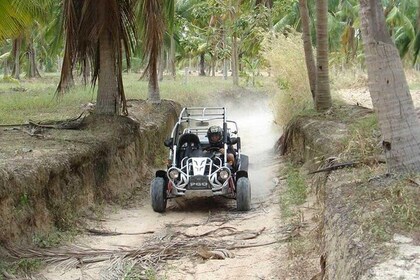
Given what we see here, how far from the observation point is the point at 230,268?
6.93 metres

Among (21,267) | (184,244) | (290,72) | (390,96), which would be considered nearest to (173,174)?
(184,244)

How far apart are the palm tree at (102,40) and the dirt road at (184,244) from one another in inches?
117

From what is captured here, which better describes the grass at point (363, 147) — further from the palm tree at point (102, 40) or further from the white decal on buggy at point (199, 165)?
the palm tree at point (102, 40)

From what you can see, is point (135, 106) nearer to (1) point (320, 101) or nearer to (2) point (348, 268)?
(1) point (320, 101)

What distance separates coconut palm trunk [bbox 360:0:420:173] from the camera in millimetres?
6059

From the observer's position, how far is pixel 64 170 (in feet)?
28.4

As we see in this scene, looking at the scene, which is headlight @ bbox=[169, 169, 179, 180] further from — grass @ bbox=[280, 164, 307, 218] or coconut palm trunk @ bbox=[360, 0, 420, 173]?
coconut palm trunk @ bbox=[360, 0, 420, 173]

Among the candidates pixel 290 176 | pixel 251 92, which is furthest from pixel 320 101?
pixel 251 92

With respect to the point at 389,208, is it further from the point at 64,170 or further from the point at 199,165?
the point at 64,170

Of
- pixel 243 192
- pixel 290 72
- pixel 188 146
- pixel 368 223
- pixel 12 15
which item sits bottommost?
pixel 243 192

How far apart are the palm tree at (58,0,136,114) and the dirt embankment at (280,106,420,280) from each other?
578 centimetres

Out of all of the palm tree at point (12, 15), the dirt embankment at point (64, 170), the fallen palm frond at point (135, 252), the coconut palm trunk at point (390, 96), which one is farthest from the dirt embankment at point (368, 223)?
the palm tree at point (12, 15)

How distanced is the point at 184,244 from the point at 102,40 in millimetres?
5999

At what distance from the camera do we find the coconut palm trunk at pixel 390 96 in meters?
6.06
